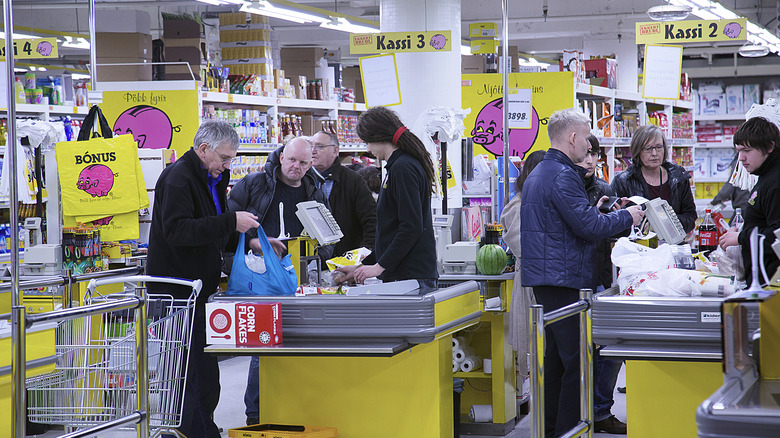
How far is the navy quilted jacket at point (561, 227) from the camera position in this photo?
4.02m

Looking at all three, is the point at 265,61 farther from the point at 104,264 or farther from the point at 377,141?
the point at 377,141

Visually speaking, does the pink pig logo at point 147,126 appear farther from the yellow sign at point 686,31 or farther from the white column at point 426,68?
the yellow sign at point 686,31

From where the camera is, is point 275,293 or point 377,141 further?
point 377,141

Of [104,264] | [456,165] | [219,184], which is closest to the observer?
[219,184]

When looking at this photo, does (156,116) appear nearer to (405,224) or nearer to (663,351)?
(405,224)

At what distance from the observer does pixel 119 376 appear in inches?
145

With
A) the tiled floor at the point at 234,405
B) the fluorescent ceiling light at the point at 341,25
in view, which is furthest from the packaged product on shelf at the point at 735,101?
the tiled floor at the point at 234,405

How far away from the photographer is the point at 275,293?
363 centimetres

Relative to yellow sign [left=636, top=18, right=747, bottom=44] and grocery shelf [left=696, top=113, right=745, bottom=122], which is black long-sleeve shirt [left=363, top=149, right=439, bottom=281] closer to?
yellow sign [left=636, top=18, right=747, bottom=44]

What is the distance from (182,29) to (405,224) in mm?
4828

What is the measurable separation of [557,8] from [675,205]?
32.2ft

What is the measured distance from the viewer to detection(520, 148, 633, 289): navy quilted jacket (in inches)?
158

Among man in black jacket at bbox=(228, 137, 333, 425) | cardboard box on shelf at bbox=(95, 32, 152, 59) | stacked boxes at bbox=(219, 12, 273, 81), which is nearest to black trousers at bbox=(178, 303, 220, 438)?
man in black jacket at bbox=(228, 137, 333, 425)

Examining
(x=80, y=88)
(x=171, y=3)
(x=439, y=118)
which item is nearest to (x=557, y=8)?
(x=171, y=3)
